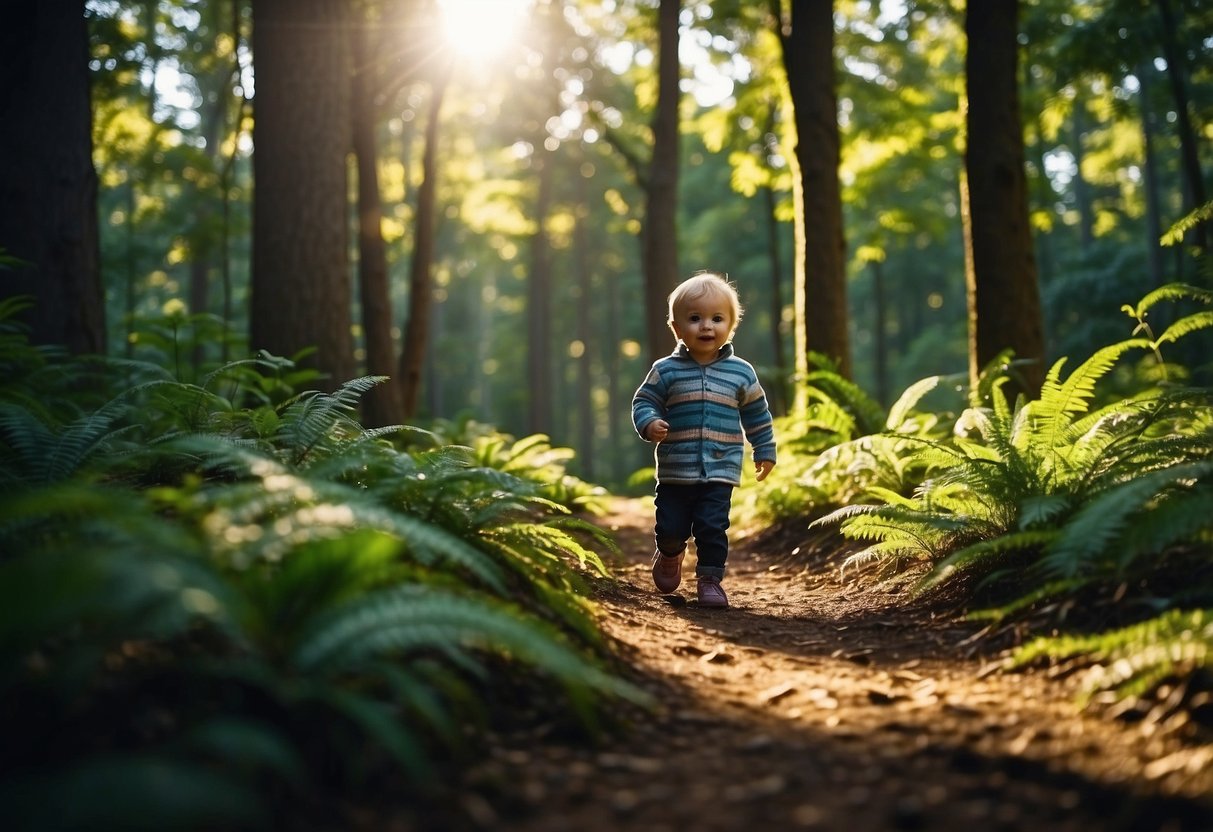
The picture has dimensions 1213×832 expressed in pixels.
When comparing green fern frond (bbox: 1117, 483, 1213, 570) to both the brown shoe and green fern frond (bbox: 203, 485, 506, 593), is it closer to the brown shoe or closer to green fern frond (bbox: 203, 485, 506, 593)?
green fern frond (bbox: 203, 485, 506, 593)

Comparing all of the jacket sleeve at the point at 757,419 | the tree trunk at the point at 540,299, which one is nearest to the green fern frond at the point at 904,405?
the jacket sleeve at the point at 757,419

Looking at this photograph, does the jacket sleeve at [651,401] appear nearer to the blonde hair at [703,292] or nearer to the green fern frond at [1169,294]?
the blonde hair at [703,292]

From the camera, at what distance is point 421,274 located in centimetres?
1312

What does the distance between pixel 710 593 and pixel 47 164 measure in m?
6.23

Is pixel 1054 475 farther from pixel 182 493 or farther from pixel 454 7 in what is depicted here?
pixel 454 7

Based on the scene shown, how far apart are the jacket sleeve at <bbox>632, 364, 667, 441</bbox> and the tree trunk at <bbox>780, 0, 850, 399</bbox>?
401 cm

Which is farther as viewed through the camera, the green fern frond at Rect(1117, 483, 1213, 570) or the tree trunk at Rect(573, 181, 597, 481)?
the tree trunk at Rect(573, 181, 597, 481)

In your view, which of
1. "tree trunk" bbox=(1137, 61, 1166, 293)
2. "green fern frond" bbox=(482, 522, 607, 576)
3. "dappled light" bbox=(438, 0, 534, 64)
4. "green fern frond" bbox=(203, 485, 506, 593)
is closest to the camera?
"green fern frond" bbox=(203, 485, 506, 593)

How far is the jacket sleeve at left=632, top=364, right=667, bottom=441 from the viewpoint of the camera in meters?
4.93

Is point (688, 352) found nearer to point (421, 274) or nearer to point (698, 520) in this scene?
point (698, 520)

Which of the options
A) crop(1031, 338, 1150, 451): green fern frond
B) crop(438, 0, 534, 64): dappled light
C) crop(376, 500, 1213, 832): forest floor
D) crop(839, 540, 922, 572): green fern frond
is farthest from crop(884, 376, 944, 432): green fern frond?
crop(438, 0, 534, 64): dappled light

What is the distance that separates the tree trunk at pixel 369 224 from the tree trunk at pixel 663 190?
343cm

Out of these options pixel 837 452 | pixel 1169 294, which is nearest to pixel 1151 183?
pixel 837 452

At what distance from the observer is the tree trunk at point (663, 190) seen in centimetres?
1164
